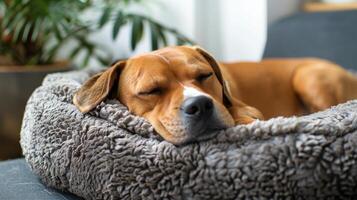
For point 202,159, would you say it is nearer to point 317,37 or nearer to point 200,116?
point 200,116

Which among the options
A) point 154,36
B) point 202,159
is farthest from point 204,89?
point 154,36

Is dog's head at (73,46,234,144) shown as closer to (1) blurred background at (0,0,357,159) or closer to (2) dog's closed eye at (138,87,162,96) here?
(2) dog's closed eye at (138,87,162,96)

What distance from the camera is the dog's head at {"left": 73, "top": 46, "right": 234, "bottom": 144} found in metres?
1.15

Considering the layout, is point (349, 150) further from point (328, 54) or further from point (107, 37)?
point (107, 37)

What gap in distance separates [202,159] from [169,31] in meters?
1.39

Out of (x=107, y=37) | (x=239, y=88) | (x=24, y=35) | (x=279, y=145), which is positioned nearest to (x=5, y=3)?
(x=24, y=35)

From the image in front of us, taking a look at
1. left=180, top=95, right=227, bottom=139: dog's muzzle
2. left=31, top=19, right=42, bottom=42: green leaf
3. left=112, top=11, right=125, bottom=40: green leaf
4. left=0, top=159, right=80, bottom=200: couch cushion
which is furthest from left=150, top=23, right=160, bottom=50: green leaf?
left=180, top=95, right=227, bottom=139: dog's muzzle

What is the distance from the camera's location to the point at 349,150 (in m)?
0.92

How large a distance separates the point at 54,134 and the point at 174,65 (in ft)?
1.25

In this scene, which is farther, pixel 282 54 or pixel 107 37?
pixel 107 37

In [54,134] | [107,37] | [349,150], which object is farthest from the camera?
[107,37]

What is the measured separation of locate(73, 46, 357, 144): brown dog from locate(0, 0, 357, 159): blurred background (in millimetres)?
213

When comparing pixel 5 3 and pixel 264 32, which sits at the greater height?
pixel 5 3

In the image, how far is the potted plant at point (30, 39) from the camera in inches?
89.4
